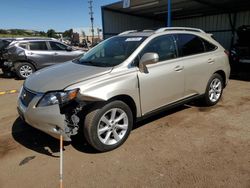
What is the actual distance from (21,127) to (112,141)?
1941 mm

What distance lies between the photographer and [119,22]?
51.0 feet

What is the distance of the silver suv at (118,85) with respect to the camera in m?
2.86

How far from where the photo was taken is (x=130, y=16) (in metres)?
16.2

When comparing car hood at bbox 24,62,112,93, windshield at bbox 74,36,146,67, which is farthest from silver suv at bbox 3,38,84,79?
car hood at bbox 24,62,112,93

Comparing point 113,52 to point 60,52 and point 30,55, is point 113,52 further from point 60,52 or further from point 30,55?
point 60,52

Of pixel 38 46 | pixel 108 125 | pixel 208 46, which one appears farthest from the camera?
pixel 38 46

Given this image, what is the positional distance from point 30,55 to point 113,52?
658cm

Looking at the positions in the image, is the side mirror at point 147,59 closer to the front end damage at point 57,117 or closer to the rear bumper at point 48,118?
the front end damage at point 57,117

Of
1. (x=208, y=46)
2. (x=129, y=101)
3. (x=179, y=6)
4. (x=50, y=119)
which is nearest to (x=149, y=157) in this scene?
(x=129, y=101)

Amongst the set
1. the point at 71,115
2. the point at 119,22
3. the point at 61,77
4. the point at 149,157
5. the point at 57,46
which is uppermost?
the point at 119,22

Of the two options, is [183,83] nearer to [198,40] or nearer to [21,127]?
[198,40]

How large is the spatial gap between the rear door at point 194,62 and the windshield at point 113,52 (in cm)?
92

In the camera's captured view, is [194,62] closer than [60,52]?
Yes

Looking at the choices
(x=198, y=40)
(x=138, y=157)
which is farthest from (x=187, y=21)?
(x=138, y=157)
